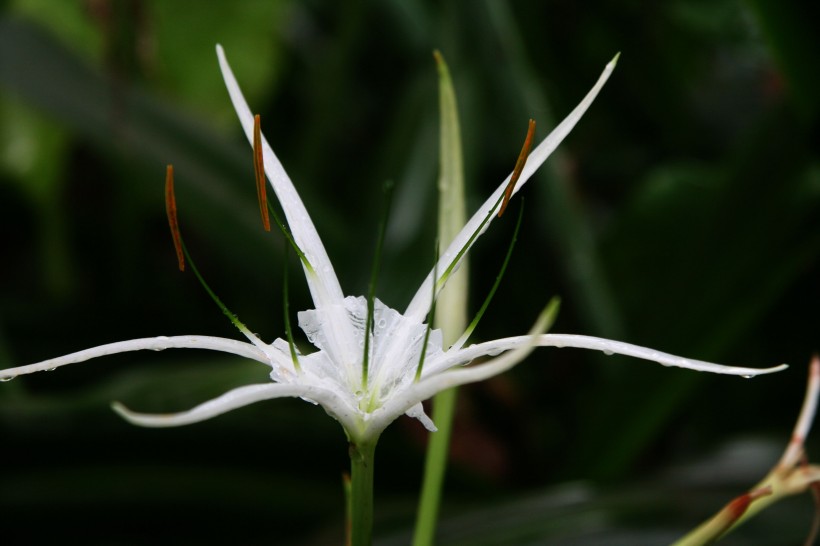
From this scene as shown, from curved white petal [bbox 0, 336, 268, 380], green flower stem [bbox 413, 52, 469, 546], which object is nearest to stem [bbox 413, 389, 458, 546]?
green flower stem [bbox 413, 52, 469, 546]

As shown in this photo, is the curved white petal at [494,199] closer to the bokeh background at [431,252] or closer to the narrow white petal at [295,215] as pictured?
the narrow white petal at [295,215]

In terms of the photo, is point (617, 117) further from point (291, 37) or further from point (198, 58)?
point (291, 37)

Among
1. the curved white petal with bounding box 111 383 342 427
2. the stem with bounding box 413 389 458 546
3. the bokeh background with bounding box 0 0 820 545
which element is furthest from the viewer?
the bokeh background with bounding box 0 0 820 545

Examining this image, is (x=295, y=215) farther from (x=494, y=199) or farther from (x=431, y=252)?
(x=431, y=252)

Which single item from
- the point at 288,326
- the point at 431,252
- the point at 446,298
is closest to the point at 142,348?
the point at 288,326

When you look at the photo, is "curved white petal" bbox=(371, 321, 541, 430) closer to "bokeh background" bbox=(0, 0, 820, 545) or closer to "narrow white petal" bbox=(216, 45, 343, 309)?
"narrow white petal" bbox=(216, 45, 343, 309)
